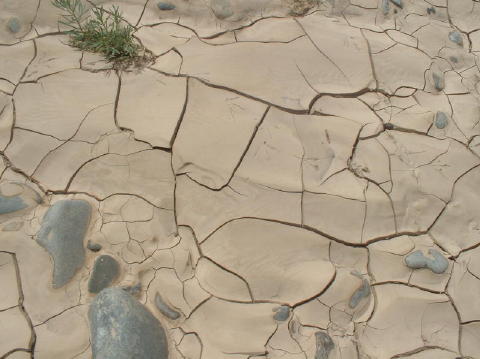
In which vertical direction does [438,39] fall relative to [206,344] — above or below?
→ above

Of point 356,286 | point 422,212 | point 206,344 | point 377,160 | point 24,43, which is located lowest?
point 206,344

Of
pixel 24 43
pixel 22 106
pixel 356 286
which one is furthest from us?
pixel 24 43

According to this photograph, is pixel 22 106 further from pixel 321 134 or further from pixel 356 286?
pixel 356 286

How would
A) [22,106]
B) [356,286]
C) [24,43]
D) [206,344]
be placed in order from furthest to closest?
1. [24,43]
2. [22,106]
3. [356,286]
4. [206,344]

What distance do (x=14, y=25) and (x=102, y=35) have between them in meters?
0.63

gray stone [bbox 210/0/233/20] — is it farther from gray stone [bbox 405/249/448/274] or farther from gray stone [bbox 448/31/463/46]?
gray stone [bbox 405/249/448/274]

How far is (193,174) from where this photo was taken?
2.24 m

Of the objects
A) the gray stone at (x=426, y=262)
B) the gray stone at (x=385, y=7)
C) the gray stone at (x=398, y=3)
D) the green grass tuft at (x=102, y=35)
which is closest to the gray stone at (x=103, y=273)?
the green grass tuft at (x=102, y=35)

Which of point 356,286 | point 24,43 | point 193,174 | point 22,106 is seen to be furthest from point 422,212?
point 24,43

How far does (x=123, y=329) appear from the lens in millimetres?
1795

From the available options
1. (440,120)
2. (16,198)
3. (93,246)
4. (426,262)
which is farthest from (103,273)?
(440,120)

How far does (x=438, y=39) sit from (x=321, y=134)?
1271mm

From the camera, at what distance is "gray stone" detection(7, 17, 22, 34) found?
8.80ft

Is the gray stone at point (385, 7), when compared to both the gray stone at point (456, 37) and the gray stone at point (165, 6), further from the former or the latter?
the gray stone at point (165, 6)
